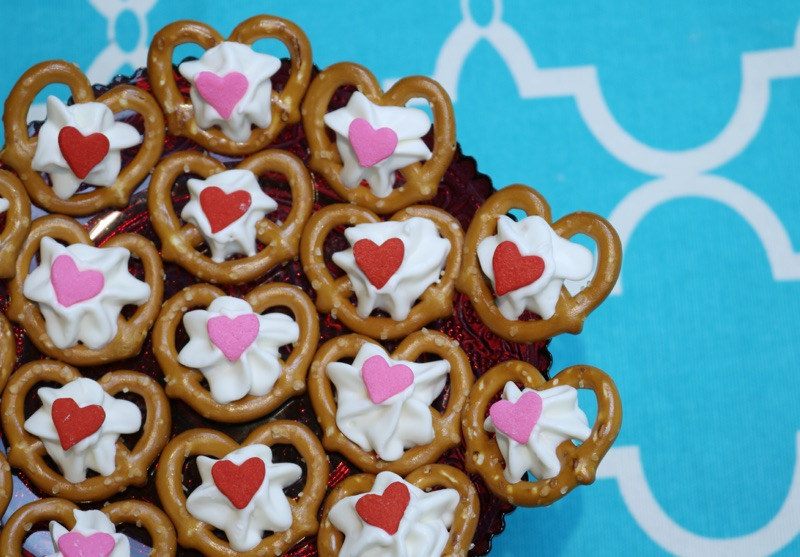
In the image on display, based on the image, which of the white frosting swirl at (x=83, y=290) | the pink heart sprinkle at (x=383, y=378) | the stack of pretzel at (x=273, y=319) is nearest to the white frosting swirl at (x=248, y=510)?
the stack of pretzel at (x=273, y=319)

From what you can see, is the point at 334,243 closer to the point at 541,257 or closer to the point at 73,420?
the point at 541,257

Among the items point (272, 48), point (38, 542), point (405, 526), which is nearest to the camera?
point (405, 526)

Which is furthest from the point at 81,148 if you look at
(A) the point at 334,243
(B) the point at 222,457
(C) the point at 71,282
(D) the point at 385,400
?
(D) the point at 385,400

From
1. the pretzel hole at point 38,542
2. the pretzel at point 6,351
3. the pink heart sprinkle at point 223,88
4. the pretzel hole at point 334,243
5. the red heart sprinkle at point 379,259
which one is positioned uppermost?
the pink heart sprinkle at point 223,88

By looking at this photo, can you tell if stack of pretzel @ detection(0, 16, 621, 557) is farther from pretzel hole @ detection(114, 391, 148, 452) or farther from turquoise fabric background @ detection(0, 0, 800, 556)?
turquoise fabric background @ detection(0, 0, 800, 556)

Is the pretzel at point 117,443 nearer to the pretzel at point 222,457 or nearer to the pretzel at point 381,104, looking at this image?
the pretzel at point 222,457

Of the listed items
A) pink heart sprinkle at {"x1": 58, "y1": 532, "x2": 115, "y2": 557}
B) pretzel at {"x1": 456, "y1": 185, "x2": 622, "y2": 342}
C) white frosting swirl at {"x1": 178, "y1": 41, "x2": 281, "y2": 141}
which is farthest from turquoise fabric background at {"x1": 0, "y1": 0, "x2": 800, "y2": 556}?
pink heart sprinkle at {"x1": 58, "y1": 532, "x2": 115, "y2": 557}
